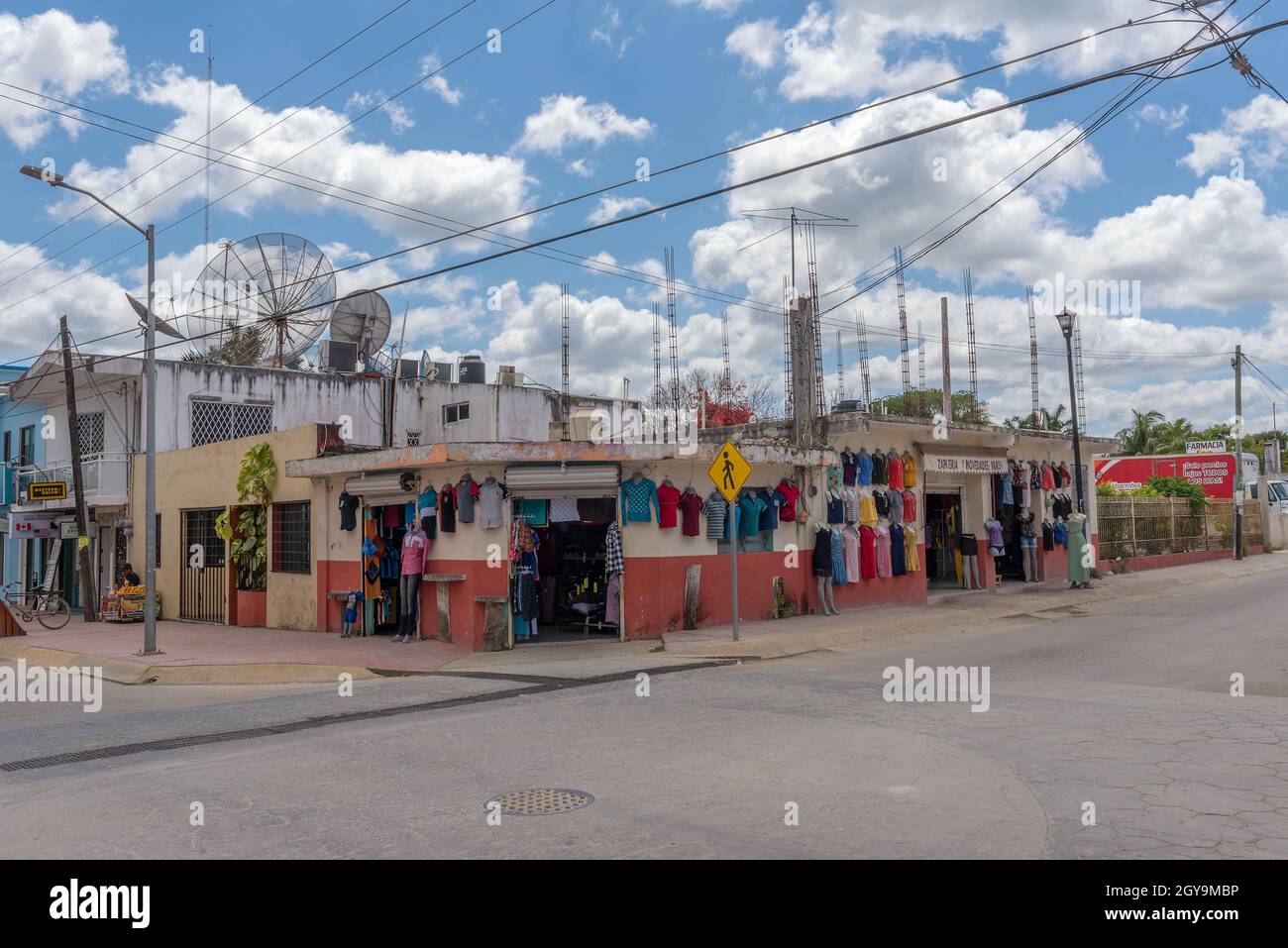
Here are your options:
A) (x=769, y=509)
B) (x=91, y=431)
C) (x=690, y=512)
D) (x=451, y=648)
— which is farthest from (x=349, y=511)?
(x=91, y=431)

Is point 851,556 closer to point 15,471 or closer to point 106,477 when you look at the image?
point 106,477

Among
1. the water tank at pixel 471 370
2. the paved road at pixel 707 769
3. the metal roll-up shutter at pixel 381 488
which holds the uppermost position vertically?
the water tank at pixel 471 370

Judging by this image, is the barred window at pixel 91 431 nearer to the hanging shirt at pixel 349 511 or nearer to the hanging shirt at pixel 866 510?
the hanging shirt at pixel 349 511

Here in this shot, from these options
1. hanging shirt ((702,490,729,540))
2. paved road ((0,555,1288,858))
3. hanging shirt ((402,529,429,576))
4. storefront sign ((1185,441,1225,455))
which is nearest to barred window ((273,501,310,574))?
hanging shirt ((402,529,429,576))

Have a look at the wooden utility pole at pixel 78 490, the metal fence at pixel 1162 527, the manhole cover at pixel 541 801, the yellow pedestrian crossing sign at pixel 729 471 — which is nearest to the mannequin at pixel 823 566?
the yellow pedestrian crossing sign at pixel 729 471

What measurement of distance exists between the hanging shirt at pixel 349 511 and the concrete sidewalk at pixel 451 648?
213cm

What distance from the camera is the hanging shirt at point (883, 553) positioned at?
20906 mm

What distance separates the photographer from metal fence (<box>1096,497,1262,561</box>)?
30266 millimetres

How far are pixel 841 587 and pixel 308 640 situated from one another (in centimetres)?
1029

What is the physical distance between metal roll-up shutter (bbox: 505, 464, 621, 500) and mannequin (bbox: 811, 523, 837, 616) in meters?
4.82

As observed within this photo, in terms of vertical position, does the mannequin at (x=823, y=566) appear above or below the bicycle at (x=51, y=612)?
above

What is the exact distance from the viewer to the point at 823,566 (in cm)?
1948

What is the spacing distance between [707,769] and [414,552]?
411 inches

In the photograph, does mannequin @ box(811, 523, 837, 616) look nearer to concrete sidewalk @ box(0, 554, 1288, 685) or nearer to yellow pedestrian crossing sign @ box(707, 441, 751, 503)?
concrete sidewalk @ box(0, 554, 1288, 685)
